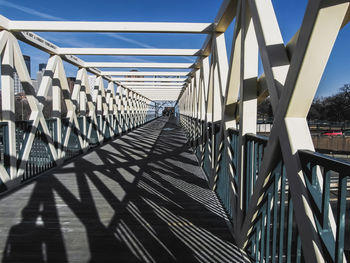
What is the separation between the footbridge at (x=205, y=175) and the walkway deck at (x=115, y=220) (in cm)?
2

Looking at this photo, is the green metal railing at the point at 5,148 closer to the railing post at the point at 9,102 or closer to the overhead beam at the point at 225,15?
the railing post at the point at 9,102

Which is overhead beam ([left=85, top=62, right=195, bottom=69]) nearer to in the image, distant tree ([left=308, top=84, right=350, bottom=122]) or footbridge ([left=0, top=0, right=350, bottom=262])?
footbridge ([left=0, top=0, right=350, bottom=262])

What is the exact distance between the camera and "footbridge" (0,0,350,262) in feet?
4.87

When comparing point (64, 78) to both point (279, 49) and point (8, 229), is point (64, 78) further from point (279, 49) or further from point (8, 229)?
point (279, 49)

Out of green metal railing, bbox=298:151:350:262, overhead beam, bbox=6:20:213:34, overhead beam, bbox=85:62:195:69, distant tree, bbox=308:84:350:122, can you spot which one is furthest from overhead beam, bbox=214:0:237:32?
distant tree, bbox=308:84:350:122

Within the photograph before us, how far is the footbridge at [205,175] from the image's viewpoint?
1485 millimetres

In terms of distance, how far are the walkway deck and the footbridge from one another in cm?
2

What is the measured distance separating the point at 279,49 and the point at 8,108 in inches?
182

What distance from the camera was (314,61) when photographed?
4.83 ft

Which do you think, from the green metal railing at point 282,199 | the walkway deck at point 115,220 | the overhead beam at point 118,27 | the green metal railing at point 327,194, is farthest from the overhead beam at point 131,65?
the green metal railing at point 327,194

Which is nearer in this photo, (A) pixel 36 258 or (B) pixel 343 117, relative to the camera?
(A) pixel 36 258

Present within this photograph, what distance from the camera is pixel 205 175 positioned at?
5.78 m

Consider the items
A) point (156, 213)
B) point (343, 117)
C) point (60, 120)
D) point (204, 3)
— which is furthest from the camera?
point (343, 117)

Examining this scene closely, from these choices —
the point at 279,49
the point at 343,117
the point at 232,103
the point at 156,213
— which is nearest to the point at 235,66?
the point at 232,103
